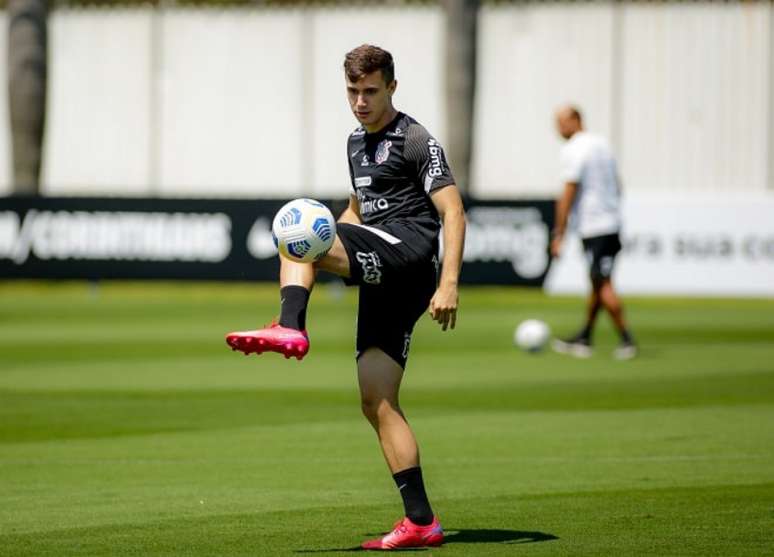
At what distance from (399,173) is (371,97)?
36 centimetres

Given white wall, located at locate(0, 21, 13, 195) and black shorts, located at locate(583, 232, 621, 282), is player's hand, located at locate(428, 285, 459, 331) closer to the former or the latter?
black shorts, located at locate(583, 232, 621, 282)

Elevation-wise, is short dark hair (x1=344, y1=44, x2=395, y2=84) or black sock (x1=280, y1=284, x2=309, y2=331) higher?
short dark hair (x1=344, y1=44, x2=395, y2=84)

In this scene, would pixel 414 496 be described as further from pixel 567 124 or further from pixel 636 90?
pixel 636 90

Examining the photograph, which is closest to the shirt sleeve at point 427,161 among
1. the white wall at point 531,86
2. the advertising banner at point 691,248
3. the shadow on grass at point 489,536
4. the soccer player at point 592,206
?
the shadow on grass at point 489,536

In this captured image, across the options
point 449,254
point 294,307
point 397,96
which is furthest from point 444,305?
point 397,96

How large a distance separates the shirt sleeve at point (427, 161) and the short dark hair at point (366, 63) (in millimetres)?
279

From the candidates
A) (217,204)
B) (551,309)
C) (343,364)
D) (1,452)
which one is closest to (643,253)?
(551,309)

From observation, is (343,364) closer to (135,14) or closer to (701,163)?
(701,163)

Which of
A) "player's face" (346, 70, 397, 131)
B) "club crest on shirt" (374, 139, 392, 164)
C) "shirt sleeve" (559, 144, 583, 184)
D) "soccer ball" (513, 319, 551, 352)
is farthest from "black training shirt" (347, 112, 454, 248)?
"soccer ball" (513, 319, 551, 352)

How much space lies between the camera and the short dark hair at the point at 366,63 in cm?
729

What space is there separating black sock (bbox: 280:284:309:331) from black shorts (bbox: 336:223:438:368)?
0.81 ft

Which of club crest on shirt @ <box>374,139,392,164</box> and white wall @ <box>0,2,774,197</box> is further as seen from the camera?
white wall @ <box>0,2,774,197</box>

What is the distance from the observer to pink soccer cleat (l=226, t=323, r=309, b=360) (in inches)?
273

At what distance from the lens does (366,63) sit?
23.9 feet
